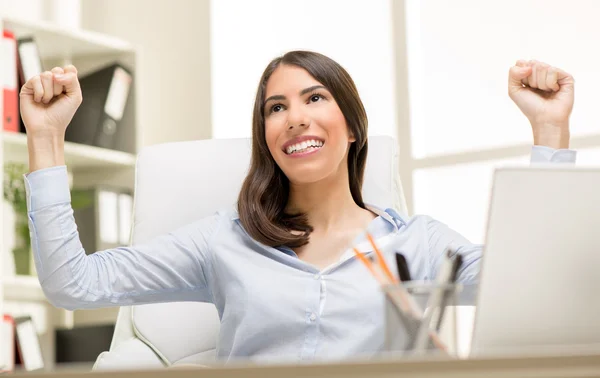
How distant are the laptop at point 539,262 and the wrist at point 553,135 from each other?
0.56 metres

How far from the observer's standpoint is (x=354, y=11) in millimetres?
3365

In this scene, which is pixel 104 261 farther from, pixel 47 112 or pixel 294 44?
pixel 294 44

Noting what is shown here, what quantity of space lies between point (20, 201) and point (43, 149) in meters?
1.73

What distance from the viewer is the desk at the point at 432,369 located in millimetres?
553

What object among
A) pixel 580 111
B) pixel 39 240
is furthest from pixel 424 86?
pixel 39 240

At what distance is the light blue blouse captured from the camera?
1393 millimetres

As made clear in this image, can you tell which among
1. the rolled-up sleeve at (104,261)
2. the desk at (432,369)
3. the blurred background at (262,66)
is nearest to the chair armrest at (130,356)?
the rolled-up sleeve at (104,261)

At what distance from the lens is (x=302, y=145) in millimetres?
1629

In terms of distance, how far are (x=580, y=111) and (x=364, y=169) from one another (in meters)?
1.38

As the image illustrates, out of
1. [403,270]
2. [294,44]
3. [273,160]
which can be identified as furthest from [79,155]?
[403,270]

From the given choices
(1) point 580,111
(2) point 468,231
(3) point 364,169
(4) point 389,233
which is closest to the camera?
(4) point 389,233

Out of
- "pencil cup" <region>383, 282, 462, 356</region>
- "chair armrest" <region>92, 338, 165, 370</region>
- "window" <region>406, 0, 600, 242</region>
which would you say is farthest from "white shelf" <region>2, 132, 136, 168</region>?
"pencil cup" <region>383, 282, 462, 356</region>

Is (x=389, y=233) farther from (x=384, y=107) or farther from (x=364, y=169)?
(x=384, y=107)

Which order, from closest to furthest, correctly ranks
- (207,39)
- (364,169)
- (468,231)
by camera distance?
(364,169) → (468,231) → (207,39)
